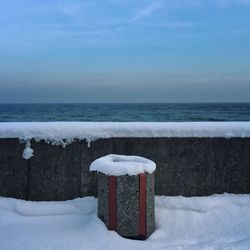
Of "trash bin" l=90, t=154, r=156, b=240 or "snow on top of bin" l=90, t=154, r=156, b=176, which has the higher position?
"snow on top of bin" l=90, t=154, r=156, b=176

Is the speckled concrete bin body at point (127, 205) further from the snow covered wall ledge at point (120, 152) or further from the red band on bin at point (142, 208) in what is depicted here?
the snow covered wall ledge at point (120, 152)

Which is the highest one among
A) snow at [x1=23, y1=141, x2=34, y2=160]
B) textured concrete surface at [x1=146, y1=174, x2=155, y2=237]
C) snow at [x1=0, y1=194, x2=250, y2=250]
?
snow at [x1=23, y1=141, x2=34, y2=160]

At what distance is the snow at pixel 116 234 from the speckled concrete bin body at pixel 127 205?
4.7 inches

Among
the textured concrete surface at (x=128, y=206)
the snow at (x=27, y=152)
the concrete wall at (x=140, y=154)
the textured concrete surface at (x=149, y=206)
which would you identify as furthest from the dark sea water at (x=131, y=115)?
the textured concrete surface at (x=128, y=206)

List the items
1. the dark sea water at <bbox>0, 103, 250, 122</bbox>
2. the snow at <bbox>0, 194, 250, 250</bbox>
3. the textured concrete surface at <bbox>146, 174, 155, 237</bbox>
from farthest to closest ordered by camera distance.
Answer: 1. the dark sea water at <bbox>0, 103, 250, 122</bbox>
2. the textured concrete surface at <bbox>146, 174, 155, 237</bbox>
3. the snow at <bbox>0, 194, 250, 250</bbox>

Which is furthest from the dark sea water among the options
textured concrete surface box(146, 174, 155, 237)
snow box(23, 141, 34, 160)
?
textured concrete surface box(146, 174, 155, 237)

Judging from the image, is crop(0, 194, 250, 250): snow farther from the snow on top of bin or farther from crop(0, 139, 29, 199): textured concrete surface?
the snow on top of bin

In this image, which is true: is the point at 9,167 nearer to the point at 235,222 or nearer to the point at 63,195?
the point at 63,195

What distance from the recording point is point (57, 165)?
516 cm

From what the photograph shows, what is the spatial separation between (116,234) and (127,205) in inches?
13.1

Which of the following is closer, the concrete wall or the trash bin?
the trash bin

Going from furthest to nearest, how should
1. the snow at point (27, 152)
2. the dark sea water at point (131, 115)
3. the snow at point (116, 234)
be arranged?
the dark sea water at point (131, 115) → the snow at point (27, 152) → the snow at point (116, 234)

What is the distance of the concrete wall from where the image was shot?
5141 mm

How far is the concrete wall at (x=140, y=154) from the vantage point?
16.9 feet
